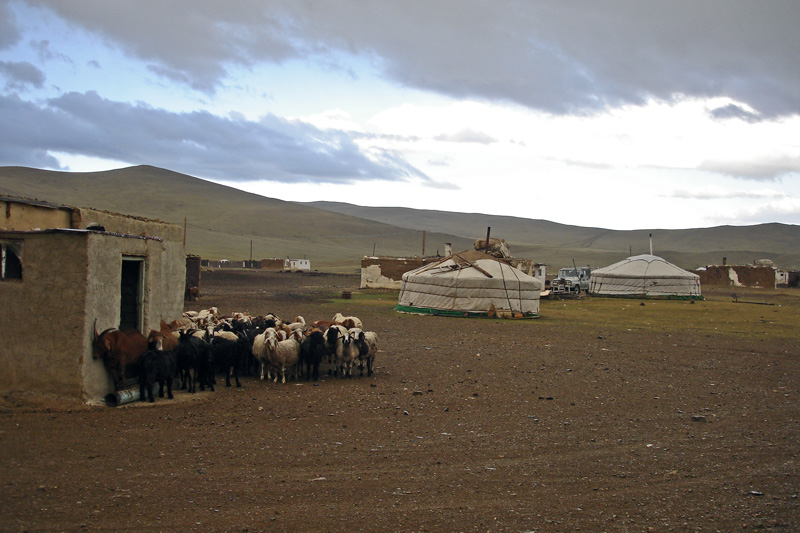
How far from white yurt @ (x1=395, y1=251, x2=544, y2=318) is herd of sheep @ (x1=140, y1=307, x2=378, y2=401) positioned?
40.1 ft

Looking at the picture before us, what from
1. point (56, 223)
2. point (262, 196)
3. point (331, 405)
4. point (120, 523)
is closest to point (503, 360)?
point (331, 405)

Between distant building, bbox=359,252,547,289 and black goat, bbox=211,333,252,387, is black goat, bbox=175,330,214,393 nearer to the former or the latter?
black goat, bbox=211,333,252,387

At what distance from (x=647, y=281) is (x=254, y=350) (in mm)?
30963

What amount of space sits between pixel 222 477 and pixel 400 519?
1.74 meters

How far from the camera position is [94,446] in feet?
22.7

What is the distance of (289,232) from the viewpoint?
417 feet

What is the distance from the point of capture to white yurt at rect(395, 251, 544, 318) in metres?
24.1

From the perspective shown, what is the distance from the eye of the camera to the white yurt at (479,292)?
24125mm

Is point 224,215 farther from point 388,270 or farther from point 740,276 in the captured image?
point 388,270

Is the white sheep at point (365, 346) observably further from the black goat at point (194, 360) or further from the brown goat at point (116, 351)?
the brown goat at point (116, 351)

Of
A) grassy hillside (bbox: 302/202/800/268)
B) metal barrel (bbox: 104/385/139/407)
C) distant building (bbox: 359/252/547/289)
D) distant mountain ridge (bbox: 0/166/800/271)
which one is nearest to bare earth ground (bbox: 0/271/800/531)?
metal barrel (bbox: 104/385/139/407)

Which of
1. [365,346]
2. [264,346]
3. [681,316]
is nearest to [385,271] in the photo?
[681,316]

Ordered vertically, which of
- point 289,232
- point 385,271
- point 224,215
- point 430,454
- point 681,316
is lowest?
point 430,454

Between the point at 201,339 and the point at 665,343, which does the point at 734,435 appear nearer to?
the point at 201,339
